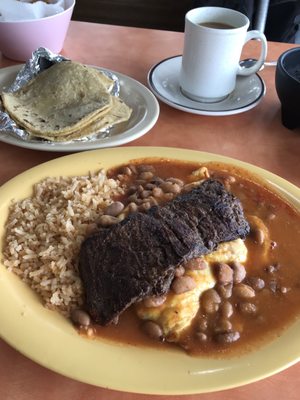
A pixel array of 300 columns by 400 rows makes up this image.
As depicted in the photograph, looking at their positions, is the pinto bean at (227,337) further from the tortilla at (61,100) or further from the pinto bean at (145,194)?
the tortilla at (61,100)

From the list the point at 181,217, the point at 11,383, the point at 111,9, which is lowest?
the point at 111,9

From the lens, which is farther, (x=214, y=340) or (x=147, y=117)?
(x=147, y=117)

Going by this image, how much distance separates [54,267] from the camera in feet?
2.93

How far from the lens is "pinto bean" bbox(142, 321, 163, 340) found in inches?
32.0

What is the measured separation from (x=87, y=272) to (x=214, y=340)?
0.26 m

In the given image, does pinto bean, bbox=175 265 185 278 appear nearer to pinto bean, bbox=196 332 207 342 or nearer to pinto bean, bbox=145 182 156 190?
pinto bean, bbox=196 332 207 342

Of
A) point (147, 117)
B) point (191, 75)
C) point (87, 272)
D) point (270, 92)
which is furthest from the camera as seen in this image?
point (270, 92)

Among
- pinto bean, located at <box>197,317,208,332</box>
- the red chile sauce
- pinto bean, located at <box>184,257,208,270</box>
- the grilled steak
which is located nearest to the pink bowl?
the red chile sauce

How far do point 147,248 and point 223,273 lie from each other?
0.54 feet

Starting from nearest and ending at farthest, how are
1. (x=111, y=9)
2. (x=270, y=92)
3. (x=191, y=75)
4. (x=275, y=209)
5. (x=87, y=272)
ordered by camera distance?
(x=87, y=272) < (x=275, y=209) < (x=191, y=75) < (x=270, y=92) < (x=111, y=9)

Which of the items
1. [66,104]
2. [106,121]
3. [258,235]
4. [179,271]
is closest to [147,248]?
[179,271]

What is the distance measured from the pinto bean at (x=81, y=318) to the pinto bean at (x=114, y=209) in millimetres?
251

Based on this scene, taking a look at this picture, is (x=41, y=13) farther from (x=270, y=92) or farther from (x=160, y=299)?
(x=160, y=299)

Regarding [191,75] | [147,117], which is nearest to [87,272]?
[147,117]
